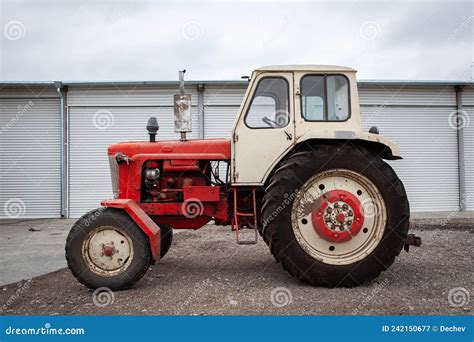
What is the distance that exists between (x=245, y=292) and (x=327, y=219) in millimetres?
1282

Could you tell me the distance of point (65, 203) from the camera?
1414 centimetres

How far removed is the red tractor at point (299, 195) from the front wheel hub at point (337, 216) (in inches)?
0.5

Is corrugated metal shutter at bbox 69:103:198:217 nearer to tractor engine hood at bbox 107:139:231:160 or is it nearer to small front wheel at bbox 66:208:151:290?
tractor engine hood at bbox 107:139:231:160

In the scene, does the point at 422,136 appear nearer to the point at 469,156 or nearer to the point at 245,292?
the point at 469,156

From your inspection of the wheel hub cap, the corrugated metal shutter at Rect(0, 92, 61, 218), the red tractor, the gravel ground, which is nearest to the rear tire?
the red tractor

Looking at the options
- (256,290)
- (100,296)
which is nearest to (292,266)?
(256,290)

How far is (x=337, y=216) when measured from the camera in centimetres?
492

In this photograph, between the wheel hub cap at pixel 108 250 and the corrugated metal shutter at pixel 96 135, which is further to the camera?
the corrugated metal shutter at pixel 96 135

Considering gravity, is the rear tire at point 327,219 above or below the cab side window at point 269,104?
below

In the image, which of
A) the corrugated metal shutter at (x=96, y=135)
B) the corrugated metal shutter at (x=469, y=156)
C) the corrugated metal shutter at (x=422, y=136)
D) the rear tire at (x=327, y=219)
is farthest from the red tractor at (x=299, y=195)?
the corrugated metal shutter at (x=469, y=156)

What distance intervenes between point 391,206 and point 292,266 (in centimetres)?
136

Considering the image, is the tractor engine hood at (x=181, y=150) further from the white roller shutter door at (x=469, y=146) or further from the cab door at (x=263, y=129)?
the white roller shutter door at (x=469, y=146)

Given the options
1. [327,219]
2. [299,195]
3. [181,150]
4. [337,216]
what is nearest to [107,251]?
[181,150]

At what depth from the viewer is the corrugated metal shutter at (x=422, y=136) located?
14.6 metres
